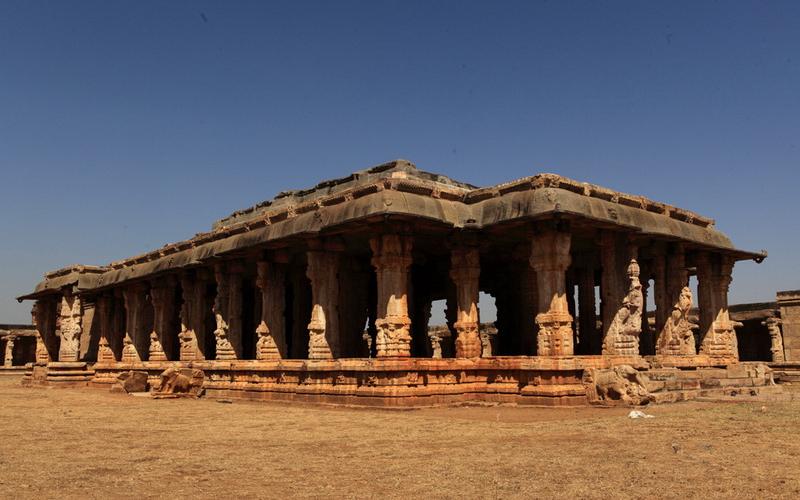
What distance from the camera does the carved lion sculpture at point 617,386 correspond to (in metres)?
13.1

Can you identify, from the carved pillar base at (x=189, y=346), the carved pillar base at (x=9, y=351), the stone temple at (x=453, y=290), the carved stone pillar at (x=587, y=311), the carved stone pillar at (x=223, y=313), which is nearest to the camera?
the stone temple at (x=453, y=290)

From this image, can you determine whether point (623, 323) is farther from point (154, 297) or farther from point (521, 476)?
point (154, 297)

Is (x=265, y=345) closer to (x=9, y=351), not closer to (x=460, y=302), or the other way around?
(x=460, y=302)

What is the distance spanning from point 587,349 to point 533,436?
1268 cm

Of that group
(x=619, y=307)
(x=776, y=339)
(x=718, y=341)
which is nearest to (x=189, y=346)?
(x=619, y=307)

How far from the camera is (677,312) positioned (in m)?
18.3

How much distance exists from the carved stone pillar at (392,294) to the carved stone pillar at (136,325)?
47.1ft

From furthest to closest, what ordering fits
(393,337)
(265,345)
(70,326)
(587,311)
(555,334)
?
1. (70,326)
2. (587,311)
3. (265,345)
4. (393,337)
5. (555,334)

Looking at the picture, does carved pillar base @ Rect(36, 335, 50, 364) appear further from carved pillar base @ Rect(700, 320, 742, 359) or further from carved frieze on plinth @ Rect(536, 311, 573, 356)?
carved pillar base @ Rect(700, 320, 742, 359)

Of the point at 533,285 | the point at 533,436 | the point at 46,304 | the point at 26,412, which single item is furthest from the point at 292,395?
the point at 46,304

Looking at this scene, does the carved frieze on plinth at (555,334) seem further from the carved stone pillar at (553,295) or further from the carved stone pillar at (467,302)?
the carved stone pillar at (467,302)

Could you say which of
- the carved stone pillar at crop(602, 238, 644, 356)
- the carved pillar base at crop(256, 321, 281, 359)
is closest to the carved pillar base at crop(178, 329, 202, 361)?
the carved pillar base at crop(256, 321, 281, 359)

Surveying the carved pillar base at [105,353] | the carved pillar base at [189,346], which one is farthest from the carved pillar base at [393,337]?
the carved pillar base at [105,353]

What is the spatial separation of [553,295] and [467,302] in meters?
2.21
